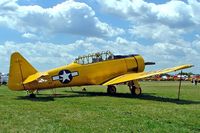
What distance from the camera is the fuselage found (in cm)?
2230

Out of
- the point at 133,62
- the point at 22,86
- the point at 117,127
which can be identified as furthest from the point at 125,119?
the point at 133,62

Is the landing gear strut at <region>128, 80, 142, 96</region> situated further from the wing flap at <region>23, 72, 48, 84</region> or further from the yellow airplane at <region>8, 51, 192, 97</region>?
the wing flap at <region>23, 72, 48, 84</region>

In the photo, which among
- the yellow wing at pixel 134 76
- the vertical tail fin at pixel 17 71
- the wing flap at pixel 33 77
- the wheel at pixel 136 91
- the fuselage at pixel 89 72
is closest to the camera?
the wing flap at pixel 33 77

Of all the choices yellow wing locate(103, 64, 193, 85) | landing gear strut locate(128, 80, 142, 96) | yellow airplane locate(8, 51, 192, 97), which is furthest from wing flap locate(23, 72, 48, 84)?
landing gear strut locate(128, 80, 142, 96)

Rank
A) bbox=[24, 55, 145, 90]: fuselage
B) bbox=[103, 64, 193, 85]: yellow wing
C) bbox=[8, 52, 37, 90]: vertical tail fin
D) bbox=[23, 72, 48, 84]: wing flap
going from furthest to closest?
1. bbox=[103, 64, 193, 85]: yellow wing
2. bbox=[24, 55, 145, 90]: fuselage
3. bbox=[8, 52, 37, 90]: vertical tail fin
4. bbox=[23, 72, 48, 84]: wing flap

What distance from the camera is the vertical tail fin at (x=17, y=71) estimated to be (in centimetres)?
2150

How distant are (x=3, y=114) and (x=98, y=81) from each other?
43.8ft

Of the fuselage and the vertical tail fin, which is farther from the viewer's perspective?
the fuselage

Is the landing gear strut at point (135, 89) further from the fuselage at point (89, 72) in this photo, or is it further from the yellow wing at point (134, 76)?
the fuselage at point (89, 72)

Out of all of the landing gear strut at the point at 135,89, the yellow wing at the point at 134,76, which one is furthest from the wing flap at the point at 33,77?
the landing gear strut at the point at 135,89

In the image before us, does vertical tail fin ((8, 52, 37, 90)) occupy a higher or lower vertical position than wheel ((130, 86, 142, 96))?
higher

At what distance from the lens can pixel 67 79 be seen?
23.1 meters

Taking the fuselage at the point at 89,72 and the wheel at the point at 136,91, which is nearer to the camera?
the fuselage at the point at 89,72

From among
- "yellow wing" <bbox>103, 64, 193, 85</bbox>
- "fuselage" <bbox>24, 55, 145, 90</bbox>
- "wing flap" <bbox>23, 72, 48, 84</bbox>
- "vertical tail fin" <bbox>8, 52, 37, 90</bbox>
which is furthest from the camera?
"yellow wing" <bbox>103, 64, 193, 85</bbox>
